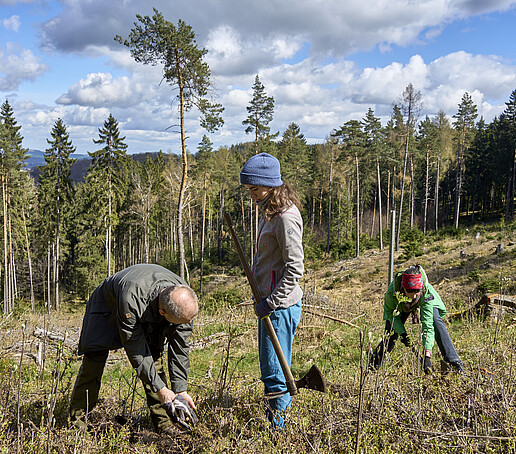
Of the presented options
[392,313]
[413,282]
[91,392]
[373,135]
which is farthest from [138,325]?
[373,135]

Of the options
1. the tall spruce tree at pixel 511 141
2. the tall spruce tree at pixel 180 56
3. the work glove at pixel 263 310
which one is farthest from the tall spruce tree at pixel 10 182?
the tall spruce tree at pixel 511 141

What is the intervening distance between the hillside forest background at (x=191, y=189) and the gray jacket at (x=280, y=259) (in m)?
13.1

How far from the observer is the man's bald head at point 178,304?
2525 mm

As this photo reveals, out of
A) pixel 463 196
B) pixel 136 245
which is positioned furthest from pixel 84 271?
pixel 463 196

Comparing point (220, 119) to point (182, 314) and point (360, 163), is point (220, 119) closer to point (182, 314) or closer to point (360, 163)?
point (182, 314)

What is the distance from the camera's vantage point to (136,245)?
164 ft

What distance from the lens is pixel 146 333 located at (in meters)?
2.89

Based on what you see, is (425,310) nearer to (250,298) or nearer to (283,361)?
A: (283,361)

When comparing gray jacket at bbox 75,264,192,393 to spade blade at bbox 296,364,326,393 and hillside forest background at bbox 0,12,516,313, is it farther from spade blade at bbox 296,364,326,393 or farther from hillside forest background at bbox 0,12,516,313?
hillside forest background at bbox 0,12,516,313

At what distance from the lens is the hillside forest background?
81.0ft

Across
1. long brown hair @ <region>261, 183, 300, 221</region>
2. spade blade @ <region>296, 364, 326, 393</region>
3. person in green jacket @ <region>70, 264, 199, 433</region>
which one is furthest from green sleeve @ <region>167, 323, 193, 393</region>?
long brown hair @ <region>261, 183, 300, 221</region>

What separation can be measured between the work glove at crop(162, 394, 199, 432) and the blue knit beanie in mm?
1589

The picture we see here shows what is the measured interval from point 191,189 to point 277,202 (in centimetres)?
2596

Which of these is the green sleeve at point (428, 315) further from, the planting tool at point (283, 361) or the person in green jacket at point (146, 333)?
the person in green jacket at point (146, 333)
